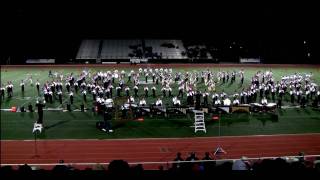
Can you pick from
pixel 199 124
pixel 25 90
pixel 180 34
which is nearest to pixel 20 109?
pixel 25 90

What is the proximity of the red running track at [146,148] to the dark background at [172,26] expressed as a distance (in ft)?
104

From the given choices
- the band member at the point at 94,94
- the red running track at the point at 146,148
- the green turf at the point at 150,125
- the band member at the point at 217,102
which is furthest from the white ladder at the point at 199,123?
the band member at the point at 94,94

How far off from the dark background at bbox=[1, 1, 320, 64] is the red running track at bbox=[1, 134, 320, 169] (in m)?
31.8

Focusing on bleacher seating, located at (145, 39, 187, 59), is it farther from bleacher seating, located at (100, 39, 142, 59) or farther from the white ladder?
the white ladder

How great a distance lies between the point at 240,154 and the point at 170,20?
3917 cm

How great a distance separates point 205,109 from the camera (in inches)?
906

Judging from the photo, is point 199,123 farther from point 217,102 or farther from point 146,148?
point 217,102

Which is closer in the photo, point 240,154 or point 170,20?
point 240,154

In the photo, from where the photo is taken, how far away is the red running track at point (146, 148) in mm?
15820

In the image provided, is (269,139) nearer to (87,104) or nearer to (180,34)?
(87,104)

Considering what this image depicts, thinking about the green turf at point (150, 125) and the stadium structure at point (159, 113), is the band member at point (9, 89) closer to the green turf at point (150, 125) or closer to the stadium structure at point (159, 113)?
the stadium structure at point (159, 113)

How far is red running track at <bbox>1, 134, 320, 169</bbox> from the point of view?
1582 cm

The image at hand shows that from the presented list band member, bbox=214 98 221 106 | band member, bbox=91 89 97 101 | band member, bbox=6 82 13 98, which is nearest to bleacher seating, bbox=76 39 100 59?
band member, bbox=6 82 13 98

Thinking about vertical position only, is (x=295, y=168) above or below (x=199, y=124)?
above
